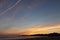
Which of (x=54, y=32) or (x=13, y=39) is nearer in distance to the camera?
(x=54, y=32)

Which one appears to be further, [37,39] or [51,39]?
[37,39]

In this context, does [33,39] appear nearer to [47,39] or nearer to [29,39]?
→ [29,39]

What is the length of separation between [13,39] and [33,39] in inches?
56.8

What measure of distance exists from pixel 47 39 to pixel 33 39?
1.77 meters

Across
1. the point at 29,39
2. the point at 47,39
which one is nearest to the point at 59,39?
the point at 47,39

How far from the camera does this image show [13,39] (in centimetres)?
1123

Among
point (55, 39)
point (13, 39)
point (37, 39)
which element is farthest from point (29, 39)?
point (55, 39)

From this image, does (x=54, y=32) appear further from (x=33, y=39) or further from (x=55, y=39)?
(x=33, y=39)

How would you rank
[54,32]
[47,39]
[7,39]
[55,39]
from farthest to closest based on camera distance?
1. [7,39]
2. [47,39]
3. [55,39]
4. [54,32]

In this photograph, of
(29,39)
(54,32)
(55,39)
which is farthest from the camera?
(29,39)

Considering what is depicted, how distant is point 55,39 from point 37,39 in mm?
2559

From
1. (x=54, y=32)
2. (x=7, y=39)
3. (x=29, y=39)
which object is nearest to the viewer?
(x=54, y=32)

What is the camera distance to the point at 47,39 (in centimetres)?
952

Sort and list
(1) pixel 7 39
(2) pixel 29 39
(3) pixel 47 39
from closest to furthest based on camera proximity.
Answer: (3) pixel 47 39
(2) pixel 29 39
(1) pixel 7 39
